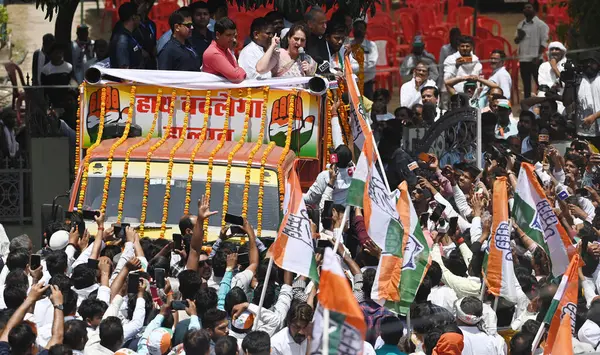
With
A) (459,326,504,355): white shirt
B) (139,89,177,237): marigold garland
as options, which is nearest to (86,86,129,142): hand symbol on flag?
(139,89,177,237): marigold garland

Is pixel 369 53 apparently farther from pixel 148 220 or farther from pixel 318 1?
pixel 148 220

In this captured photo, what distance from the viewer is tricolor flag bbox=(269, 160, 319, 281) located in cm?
1097

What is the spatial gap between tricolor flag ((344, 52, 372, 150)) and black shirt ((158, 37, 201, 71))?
1702 millimetres

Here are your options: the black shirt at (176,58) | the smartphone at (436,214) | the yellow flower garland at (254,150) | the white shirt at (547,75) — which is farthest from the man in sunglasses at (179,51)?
the white shirt at (547,75)

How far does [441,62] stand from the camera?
22016mm

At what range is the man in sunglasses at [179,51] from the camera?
15.6m

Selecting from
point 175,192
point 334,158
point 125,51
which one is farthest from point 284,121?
point 125,51

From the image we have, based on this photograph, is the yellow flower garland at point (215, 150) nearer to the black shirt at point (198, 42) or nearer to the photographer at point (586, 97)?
the black shirt at point (198, 42)

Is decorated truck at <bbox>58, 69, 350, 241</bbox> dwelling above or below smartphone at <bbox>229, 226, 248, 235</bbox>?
above

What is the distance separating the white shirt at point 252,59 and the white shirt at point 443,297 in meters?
3.68

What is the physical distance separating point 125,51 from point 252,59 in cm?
158

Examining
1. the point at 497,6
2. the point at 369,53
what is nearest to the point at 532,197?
the point at 369,53

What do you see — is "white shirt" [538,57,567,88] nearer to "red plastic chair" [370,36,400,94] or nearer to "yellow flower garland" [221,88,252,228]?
"red plastic chair" [370,36,400,94]

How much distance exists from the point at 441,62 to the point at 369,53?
1.05m
